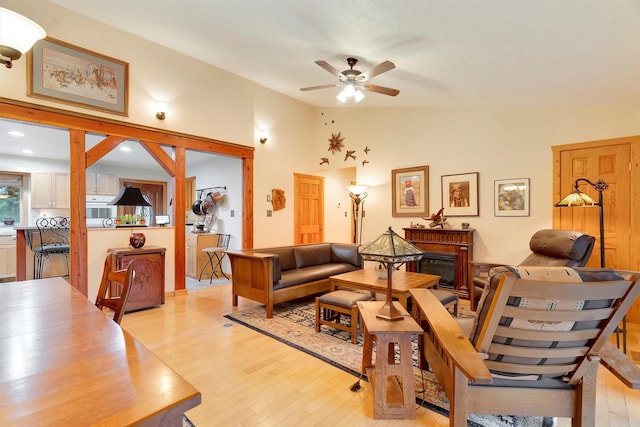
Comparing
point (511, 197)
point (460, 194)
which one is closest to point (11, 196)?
point (460, 194)

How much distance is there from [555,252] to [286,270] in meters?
3.11

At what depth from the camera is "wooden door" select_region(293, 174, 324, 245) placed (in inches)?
253

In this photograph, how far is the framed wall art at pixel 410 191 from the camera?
17.1 feet

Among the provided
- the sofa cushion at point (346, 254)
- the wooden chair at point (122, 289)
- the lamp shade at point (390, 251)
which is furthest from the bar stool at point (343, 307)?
the wooden chair at point (122, 289)

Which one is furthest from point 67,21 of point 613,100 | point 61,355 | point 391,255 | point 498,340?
point 613,100

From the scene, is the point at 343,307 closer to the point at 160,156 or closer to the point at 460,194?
the point at 460,194

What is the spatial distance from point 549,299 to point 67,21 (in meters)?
5.19

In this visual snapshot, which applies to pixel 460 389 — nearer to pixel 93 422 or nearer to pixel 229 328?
pixel 93 422

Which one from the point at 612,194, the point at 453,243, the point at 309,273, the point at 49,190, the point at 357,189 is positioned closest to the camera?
the point at 612,194

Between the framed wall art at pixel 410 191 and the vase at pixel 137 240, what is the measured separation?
4.00 meters

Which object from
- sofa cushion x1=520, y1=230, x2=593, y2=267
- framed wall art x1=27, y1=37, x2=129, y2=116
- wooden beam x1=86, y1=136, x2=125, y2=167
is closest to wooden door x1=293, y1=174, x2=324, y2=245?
wooden beam x1=86, y1=136, x2=125, y2=167

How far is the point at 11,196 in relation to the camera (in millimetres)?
6133

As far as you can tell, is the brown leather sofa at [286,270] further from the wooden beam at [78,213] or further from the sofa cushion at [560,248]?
the sofa cushion at [560,248]

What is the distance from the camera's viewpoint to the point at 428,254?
483 centimetres
